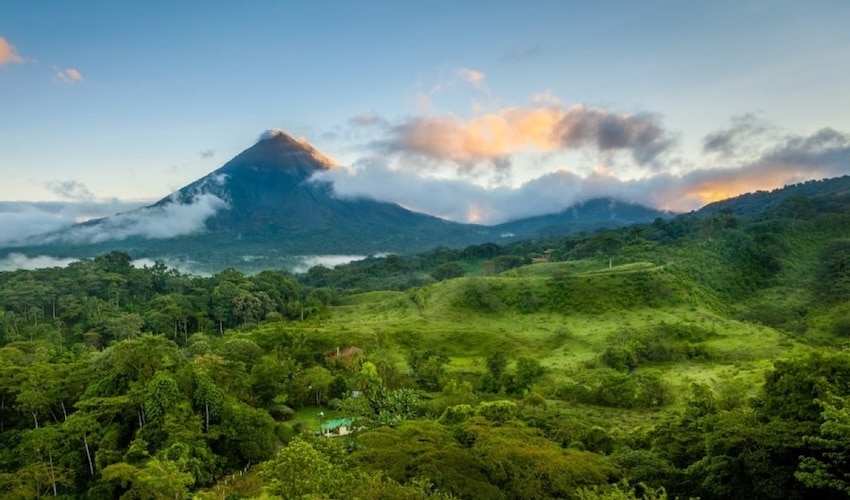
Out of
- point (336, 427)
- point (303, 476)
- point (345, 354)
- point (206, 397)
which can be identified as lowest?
point (336, 427)

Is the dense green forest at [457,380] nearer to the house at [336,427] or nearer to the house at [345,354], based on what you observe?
the house at [345,354]

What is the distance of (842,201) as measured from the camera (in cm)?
9569

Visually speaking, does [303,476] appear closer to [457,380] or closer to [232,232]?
[457,380]

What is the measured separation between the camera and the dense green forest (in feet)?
43.2

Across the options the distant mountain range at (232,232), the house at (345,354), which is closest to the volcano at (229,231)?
the distant mountain range at (232,232)

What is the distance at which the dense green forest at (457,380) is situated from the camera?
13164 millimetres

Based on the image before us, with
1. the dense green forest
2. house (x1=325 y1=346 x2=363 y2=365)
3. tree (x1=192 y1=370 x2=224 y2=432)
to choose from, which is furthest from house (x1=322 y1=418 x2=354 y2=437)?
house (x1=325 y1=346 x2=363 y2=365)

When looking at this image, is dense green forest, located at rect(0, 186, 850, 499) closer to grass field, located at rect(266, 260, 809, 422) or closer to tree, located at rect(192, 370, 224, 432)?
tree, located at rect(192, 370, 224, 432)

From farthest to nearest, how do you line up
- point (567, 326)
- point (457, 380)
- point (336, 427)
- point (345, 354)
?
point (567, 326) < point (345, 354) < point (457, 380) < point (336, 427)

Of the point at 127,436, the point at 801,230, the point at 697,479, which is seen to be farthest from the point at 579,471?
the point at 801,230

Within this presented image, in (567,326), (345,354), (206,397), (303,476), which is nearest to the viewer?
(303,476)

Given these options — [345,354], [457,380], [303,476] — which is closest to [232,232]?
[345,354]

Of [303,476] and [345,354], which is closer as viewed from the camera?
[303,476]

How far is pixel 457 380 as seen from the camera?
1400 inches
